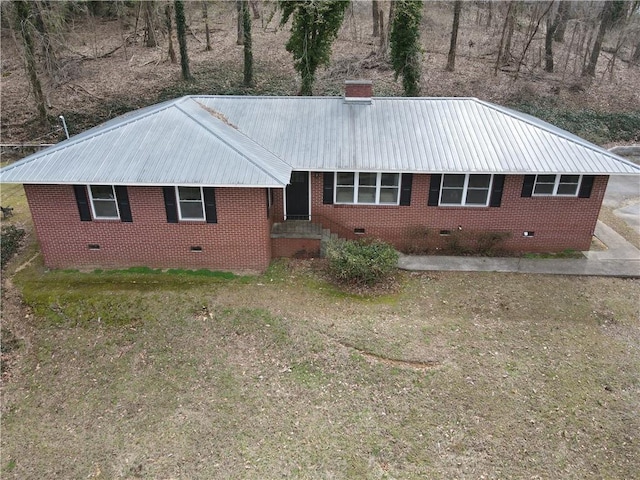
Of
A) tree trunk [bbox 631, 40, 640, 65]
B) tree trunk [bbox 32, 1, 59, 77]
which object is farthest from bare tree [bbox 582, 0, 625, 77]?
tree trunk [bbox 32, 1, 59, 77]

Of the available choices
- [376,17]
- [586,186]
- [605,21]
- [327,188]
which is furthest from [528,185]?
[376,17]

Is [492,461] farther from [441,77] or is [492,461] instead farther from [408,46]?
[441,77]

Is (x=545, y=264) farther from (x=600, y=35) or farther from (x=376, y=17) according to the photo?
(x=376, y=17)

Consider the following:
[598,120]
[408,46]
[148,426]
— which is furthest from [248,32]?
[148,426]

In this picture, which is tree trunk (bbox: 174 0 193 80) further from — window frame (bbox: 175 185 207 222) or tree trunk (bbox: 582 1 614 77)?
tree trunk (bbox: 582 1 614 77)

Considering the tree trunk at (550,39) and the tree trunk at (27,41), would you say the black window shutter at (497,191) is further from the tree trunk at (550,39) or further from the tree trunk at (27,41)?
the tree trunk at (27,41)

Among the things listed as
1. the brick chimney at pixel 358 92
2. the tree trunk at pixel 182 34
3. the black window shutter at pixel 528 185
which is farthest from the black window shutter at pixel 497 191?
the tree trunk at pixel 182 34

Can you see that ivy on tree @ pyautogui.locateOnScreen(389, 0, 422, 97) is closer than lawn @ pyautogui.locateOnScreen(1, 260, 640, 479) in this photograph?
No
